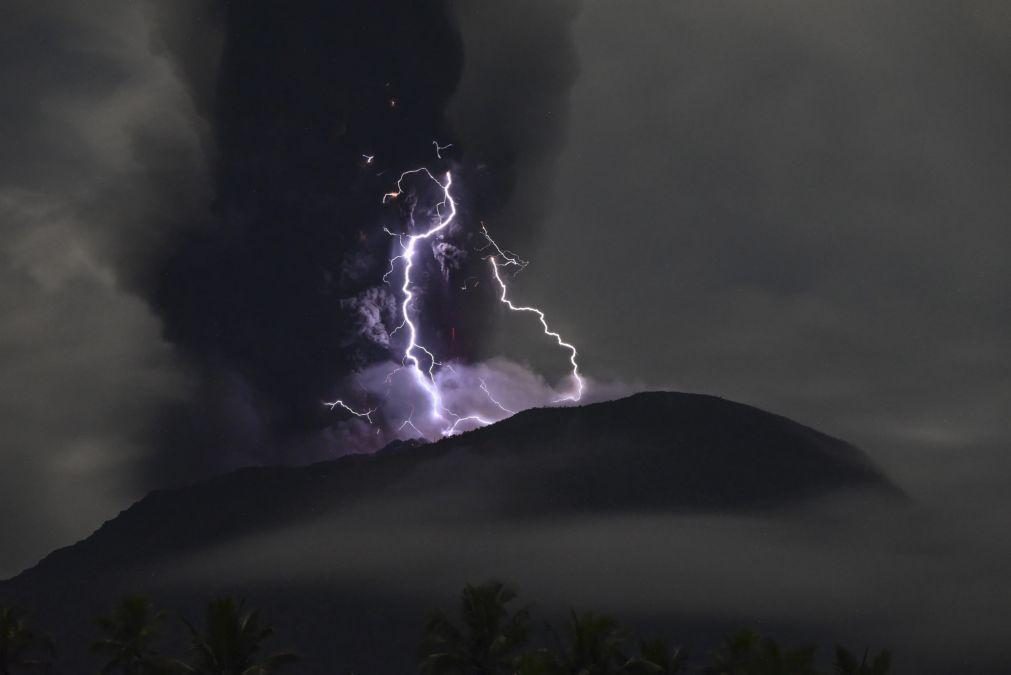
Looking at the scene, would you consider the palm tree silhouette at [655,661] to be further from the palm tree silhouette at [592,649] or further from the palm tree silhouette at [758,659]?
the palm tree silhouette at [758,659]

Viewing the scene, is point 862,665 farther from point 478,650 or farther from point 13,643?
point 13,643

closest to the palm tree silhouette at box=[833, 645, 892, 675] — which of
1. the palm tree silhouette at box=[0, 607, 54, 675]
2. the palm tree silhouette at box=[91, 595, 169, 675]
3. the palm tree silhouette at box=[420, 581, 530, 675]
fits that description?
the palm tree silhouette at box=[420, 581, 530, 675]

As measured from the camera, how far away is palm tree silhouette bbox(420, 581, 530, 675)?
58.8 m

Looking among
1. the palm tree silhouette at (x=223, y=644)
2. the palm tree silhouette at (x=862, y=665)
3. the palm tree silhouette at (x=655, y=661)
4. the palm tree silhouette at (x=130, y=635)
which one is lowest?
the palm tree silhouette at (x=862, y=665)

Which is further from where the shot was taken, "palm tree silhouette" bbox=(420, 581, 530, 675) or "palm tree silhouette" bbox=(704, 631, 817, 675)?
"palm tree silhouette" bbox=(420, 581, 530, 675)

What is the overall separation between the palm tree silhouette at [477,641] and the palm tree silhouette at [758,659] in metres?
9.70

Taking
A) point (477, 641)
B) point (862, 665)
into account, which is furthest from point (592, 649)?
point (862, 665)

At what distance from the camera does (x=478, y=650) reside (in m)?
59.7

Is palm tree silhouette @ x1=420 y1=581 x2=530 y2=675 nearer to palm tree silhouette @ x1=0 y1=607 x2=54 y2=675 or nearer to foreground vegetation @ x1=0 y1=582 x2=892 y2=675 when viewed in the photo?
foreground vegetation @ x1=0 y1=582 x2=892 y2=675

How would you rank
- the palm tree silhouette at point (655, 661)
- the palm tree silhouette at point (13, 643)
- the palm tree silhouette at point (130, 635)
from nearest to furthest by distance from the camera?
the palm tree silhouette at point (655, 661) → the palm tree silhouette at point (130, 635) → the palm tree silhouette at point (13, 643)

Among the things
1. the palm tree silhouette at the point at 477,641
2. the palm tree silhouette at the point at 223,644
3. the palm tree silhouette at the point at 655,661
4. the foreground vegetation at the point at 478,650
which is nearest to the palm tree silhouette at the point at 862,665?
the foreground vegetation at the point at 478,650

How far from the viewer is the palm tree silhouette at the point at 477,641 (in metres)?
58.8

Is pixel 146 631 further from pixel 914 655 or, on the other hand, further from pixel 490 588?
pixel 914 655

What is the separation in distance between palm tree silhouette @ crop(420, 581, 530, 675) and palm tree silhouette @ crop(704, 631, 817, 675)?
9.70 metres
